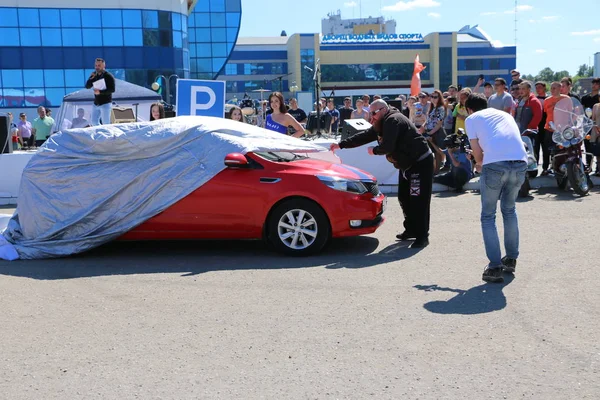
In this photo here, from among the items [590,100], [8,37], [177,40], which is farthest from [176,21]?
[590,100]

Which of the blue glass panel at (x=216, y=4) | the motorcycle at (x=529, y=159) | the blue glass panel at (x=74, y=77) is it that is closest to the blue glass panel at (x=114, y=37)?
the blue glass panel at (x=74, y=77)

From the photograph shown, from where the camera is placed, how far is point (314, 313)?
564 centimetres

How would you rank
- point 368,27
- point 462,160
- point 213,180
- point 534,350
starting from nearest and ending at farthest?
point 534,350
point 213,180
point 462,160
point 368,27

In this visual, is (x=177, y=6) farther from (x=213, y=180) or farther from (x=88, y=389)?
(x=88, y=389)

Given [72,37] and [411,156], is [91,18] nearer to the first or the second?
[72,37]

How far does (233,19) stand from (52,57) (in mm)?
26654

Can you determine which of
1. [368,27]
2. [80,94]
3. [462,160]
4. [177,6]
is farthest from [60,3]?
[368,27]

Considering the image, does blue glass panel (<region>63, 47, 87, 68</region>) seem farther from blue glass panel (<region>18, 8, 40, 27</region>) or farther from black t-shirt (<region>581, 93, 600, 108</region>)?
black t-shirt (<region>581, 93, 600, 108</region>)

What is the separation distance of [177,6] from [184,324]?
5016 centimetres

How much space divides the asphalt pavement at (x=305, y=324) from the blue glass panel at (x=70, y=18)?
45.2 meters

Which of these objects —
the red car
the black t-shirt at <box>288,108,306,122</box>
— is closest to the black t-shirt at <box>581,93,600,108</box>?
the black t-shirt at <box>288,108,306,122</box>

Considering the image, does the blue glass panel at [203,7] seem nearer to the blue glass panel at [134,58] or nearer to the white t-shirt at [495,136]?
the blue glass panel at [134,58]

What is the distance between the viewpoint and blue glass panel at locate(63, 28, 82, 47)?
162 feet

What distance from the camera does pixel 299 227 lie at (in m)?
7.92
